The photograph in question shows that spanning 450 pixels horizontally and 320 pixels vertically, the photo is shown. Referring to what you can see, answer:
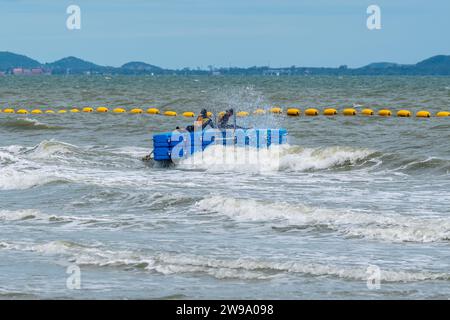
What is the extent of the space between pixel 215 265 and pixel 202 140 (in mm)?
14210

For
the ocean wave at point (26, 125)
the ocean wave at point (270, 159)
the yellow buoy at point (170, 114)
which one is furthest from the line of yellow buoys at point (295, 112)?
the ocean wave at point (270, 159)

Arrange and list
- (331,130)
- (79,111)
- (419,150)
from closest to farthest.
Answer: (419,150)
(331,130)
(79,111)

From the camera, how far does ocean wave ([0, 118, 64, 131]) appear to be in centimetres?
4631

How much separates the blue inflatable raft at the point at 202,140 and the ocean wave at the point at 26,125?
18.3 meters

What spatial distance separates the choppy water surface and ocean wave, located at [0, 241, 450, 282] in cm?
3

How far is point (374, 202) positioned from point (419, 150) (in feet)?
42.0

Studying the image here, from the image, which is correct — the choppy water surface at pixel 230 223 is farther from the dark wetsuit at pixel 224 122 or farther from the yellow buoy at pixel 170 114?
the yellow buoy at pixel 170 114

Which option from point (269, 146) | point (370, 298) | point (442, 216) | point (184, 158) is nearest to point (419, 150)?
point (269, 146)

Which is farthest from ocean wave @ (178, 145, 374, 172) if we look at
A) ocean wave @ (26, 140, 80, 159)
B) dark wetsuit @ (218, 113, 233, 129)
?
ocean wave @ (26, 140, 80, 159)

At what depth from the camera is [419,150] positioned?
3241 centimetres

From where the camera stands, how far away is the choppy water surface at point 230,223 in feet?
42.7

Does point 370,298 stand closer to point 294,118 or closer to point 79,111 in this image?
point 294,118

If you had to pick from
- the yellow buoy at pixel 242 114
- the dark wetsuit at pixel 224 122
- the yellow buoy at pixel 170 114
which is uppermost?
the dark wetsuit at pixel 224 122

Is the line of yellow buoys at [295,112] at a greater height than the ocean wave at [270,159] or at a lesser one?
greater
